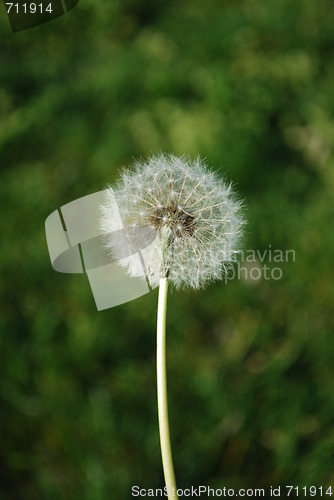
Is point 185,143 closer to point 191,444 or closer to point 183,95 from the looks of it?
point 183,95

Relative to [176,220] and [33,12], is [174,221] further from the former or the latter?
[33,12]

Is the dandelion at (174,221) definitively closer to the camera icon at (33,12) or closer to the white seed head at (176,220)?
the white seed head at (176,220)

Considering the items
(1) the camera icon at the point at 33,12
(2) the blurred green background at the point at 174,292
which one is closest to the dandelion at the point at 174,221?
(2) the blurred green background at the point at 174,292

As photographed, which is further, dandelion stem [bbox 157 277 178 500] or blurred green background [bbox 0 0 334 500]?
blurred green background [bbox 0 0 334 500]

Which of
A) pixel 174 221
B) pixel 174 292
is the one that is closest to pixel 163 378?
pixel 174 221

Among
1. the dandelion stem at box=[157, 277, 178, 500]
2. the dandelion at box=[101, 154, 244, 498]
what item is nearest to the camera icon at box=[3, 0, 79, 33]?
the dandelion at box=[101, 154, 244, 498]

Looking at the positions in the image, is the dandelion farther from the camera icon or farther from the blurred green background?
the camera icon

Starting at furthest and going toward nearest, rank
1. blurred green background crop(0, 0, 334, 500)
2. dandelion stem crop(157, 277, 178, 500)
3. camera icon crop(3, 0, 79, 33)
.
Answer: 1. camera icon crop(3, 0, 79, 33)
2. blurred green background crop(0, 0, 334, 500)
3. dandelion stem crop(157, 277, 178, 500)

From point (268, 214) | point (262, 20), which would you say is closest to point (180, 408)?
point (268, 214)
